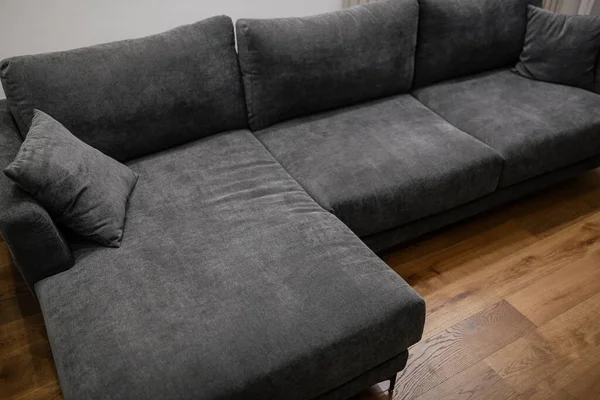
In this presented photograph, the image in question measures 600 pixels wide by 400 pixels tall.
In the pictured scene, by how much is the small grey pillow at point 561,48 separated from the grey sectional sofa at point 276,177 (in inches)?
Result: 2.9

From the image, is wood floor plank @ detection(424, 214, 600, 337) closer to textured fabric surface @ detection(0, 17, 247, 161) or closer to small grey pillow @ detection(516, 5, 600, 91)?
small grey pillow @ detection(516, 5, 600, 91)

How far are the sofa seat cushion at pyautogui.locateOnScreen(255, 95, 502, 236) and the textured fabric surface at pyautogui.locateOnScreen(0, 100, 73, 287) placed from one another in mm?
849

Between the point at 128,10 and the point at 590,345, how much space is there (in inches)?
89.0

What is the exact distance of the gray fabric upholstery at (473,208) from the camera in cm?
197

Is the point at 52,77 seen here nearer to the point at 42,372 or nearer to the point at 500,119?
the point at 42,372

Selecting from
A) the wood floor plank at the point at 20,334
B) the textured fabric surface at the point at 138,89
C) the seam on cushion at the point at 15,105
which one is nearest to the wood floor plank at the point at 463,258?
the textured fabric surface at the point at 138,89

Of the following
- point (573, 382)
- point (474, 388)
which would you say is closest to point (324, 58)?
point (474, 388)

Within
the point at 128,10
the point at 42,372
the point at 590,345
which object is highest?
the point at 128,10

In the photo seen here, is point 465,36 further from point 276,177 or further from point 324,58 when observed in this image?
point 276,177

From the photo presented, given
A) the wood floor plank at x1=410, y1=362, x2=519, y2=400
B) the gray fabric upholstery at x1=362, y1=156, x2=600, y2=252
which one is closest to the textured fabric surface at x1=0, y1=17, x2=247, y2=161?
the gray fabric upholstery at x1=362, y1=156, x2=600, y2=252

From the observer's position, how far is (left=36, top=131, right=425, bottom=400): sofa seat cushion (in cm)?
122

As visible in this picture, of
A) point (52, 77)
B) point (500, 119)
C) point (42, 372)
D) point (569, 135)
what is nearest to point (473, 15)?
point (500, 119)

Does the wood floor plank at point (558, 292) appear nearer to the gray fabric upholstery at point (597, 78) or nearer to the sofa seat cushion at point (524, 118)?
the sofa seat cushion at point (524, 118)

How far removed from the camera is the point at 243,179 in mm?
1836
